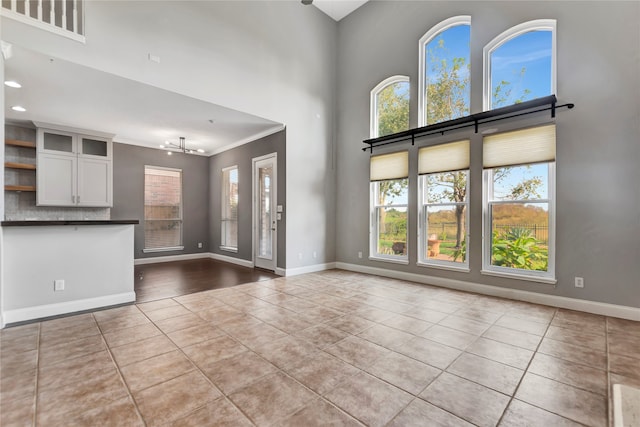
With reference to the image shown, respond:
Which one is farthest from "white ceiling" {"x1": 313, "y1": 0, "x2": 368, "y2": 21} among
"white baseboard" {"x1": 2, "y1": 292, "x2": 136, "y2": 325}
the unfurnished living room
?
"white baseboard" {"x1": 2, "y1": 292, "x2": 136, "y2": 325}

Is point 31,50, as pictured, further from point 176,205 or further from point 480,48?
point 480,48

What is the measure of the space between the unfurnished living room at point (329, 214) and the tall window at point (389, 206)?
0.05 m

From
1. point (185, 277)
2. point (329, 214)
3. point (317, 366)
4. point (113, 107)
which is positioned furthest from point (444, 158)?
point (113, 107)

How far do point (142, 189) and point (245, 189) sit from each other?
2.56 m

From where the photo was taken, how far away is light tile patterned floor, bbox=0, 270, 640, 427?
168cm

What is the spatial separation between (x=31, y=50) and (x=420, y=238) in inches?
223

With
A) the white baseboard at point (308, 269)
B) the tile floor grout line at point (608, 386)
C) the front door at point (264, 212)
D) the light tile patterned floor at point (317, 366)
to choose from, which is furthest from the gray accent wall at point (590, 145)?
A: the front door at point (264, 212)

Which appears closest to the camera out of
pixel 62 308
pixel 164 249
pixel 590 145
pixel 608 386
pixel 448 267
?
pixel 608 386

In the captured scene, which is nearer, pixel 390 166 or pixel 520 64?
pixel 520 64

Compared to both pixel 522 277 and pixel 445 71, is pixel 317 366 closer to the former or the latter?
pixel 522 277

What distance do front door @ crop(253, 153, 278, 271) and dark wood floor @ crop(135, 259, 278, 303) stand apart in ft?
1.05

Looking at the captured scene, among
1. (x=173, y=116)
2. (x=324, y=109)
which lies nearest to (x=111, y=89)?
(x=173, y=116)

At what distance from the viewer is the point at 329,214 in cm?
627

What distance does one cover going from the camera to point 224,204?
747cm
